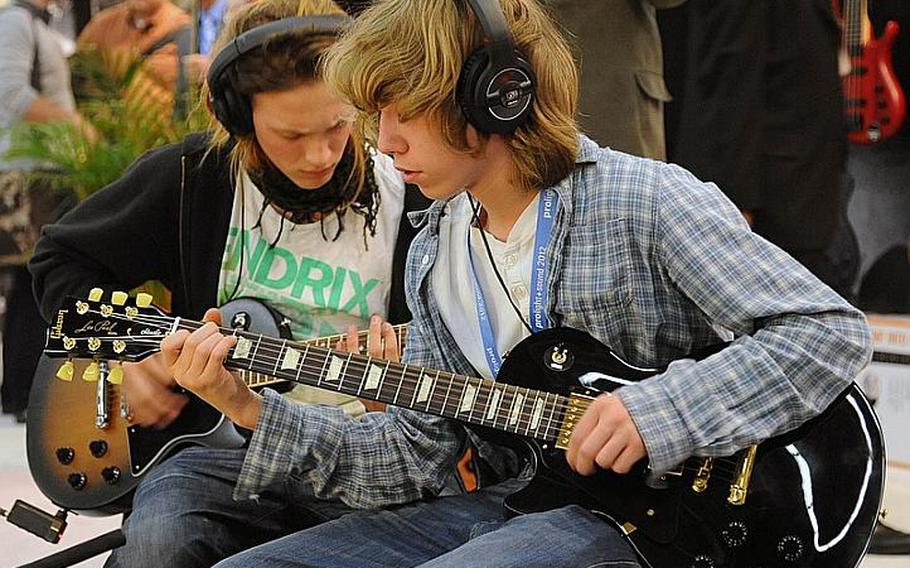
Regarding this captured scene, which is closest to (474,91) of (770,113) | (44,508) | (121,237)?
(121,237)

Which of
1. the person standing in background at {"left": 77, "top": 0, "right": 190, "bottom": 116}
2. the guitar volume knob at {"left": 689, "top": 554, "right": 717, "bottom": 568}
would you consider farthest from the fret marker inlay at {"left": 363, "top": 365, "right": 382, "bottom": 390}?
the person standing in background at {"left": 77, "top": 0, "right": 190, "bottom": 116}

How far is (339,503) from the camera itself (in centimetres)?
197

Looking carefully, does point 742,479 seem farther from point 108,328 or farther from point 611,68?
point 611,68

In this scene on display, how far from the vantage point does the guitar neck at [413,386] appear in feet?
5.49

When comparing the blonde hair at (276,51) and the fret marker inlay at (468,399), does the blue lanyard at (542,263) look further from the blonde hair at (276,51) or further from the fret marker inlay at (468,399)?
the blonde hair at (276,51)

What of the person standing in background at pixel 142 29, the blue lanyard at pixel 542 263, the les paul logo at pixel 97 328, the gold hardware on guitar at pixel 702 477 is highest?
the person standing in background at pixel 142 29

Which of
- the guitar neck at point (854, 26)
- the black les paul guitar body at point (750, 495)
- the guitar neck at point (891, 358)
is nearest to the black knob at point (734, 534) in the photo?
the black les paul guitar body at point (750, 495)

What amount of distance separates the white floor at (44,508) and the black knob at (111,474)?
0.48 m

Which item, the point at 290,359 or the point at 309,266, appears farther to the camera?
the point at 309,266

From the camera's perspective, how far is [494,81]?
65.2 inches

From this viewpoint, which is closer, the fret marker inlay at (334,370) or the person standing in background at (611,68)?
the fret marker inlay at (334,370)

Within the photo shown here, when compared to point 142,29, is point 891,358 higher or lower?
lower

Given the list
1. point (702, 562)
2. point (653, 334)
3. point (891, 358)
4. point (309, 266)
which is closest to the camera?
point (702, 562)

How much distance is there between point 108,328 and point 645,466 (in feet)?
2.27
